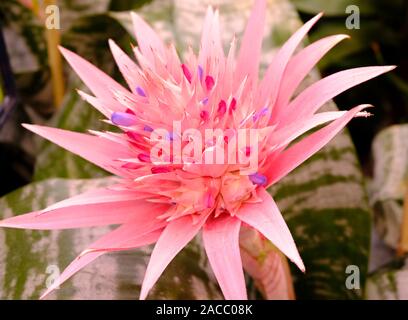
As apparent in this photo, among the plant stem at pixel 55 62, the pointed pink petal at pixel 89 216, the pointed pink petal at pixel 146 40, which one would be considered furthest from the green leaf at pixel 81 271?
the plant stem at pixel 55 62

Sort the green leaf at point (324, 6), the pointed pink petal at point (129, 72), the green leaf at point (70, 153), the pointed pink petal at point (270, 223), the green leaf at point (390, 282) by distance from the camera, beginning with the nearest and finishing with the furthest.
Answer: the pointed pink petal at point (270, 223) → the pointed pink petal at point (129, 72) → the green leaf at point (390, 282) → the green leaf at point (70, 153) → the green leaf at point (324, 6)

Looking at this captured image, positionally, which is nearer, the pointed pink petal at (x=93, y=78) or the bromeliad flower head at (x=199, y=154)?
the bromeliad flower head at (x=199, y=154)

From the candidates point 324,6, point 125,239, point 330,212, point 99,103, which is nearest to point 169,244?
point 125,239

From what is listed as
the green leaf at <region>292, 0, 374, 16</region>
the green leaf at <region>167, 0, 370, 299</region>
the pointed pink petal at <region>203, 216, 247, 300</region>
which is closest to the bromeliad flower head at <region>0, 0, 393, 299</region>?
the pointed pink petal at <region>203, 216, 247, 300</region>

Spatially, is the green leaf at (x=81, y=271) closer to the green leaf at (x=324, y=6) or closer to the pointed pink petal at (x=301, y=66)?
the pointed pink petal at (x=301, y=66)

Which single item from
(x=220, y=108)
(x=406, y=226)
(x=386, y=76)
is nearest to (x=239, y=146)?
(x=220, y=108)
